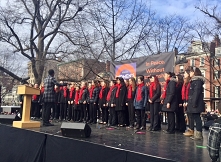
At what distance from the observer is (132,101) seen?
27.5ft

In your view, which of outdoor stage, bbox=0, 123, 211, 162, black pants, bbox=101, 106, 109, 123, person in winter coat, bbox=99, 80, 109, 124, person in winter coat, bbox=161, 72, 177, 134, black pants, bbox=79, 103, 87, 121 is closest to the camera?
outdoor stage, bbox=0, 123, 211, 162

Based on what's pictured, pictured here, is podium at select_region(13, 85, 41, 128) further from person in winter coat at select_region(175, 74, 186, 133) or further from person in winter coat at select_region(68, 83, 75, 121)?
person in winter coat at select_region(175, 74, 186, 133)

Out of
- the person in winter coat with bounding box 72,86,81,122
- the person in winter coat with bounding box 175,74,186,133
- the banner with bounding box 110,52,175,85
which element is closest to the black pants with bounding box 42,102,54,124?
the person in winter coat with bounding box 72,86,81,122

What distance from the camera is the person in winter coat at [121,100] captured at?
28.3ft

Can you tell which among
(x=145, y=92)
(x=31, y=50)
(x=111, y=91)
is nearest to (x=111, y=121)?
(x=111, y=91)

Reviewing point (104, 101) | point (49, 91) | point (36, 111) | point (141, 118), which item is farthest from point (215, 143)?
point (36, 111)

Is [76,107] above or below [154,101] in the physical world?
below

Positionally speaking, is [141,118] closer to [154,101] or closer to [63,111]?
[154,101]

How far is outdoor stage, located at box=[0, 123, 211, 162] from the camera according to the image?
3881mm

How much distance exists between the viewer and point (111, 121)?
363 inches

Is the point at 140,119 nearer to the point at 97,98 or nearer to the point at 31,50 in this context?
the point at 97,98

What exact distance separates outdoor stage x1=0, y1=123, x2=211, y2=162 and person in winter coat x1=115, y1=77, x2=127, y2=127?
2995mm

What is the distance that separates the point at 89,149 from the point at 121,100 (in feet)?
13.9

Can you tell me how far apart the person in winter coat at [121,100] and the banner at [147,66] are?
1224 millimetres
